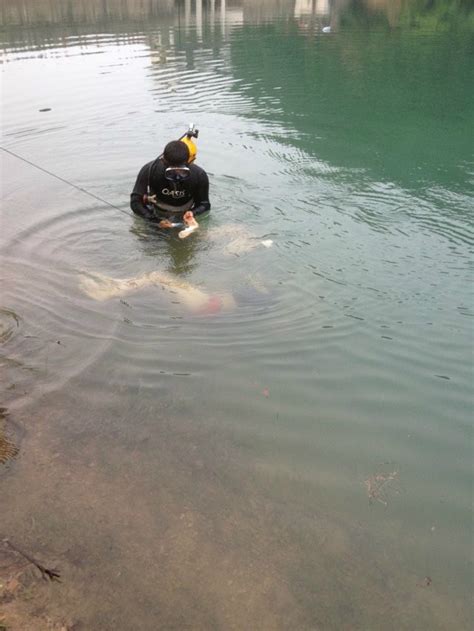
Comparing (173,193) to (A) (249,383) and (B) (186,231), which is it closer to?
(B) (186,231)

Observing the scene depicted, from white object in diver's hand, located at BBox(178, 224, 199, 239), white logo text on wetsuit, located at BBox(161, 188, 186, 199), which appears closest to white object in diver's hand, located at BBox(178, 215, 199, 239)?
white object in diver's hand, located at BBox(178, 224, 199, 239)

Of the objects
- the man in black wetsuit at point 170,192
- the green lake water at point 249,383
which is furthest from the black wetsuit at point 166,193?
the green lake water at point 249,383

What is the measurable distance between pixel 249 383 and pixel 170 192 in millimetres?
3306

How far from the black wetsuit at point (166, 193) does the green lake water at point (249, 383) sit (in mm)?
358

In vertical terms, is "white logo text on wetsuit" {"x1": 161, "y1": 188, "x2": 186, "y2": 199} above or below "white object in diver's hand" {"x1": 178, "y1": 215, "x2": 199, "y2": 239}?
above

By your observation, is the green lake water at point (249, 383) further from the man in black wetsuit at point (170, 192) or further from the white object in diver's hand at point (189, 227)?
the man in black wetsuit at point (170, 192)

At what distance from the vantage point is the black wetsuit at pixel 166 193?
6.77 metres

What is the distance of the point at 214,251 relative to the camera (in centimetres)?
692

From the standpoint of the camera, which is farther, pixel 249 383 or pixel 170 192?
pixel 170 192

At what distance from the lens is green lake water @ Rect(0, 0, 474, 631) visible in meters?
3.04

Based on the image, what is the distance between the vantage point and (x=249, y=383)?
184 inches

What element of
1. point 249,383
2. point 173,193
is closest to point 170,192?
point 173,193

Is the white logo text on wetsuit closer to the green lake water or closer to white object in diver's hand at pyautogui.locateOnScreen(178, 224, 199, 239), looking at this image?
white object in diver's hand at pyautogui.locateOnScreen(178, 224, 199, 239)

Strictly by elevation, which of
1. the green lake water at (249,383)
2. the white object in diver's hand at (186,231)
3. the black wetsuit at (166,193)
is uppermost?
the black wetsuit at (166,193)
